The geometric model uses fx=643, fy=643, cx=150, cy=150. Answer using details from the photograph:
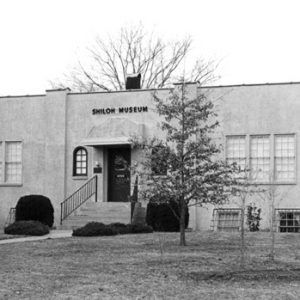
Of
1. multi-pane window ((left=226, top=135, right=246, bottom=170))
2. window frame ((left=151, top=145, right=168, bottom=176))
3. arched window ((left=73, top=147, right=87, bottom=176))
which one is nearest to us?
window frame ((left=151, top=145, right=168, bottom=176))

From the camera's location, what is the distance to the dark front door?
25.3 m

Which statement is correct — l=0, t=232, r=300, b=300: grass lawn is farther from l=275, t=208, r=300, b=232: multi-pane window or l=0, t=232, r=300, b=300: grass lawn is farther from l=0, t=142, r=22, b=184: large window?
l=0, t=142, r=22, b=184: large window

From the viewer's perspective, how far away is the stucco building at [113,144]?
23391 mm

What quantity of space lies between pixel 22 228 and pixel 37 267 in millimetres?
8497

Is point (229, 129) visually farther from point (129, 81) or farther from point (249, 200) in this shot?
point (129, 81)

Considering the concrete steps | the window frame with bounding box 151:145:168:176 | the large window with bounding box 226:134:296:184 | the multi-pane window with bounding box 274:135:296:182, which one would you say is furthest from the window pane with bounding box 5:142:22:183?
the window frame with bounding box 151:145:168:176

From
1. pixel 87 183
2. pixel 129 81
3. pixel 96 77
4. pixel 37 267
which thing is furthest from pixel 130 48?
pixel 37 267

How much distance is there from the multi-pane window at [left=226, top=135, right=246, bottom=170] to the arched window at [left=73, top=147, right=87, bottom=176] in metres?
5.77

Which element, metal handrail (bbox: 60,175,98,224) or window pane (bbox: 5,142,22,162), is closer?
metal handrail (bbox: 60,175,98,224)

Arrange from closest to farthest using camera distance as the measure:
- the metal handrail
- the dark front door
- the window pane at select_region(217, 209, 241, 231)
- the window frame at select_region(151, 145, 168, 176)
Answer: the window frame at select_region(151, 145, 168, 176) → the window pane at select_region(217, 209, 241, 231) → the metal handrail → the dark front door

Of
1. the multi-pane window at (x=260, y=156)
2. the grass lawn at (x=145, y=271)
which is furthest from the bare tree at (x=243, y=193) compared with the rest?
the multi-pane window at (x=260, y=156)

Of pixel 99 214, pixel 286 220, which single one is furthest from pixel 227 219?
pixel 99 214

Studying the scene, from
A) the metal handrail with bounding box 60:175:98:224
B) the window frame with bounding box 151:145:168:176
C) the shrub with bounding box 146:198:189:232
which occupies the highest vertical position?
the window frame with bounding box 151:145:168:176

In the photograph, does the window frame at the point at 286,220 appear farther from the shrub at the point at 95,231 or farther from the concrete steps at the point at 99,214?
the shrub at the point at 95,231
